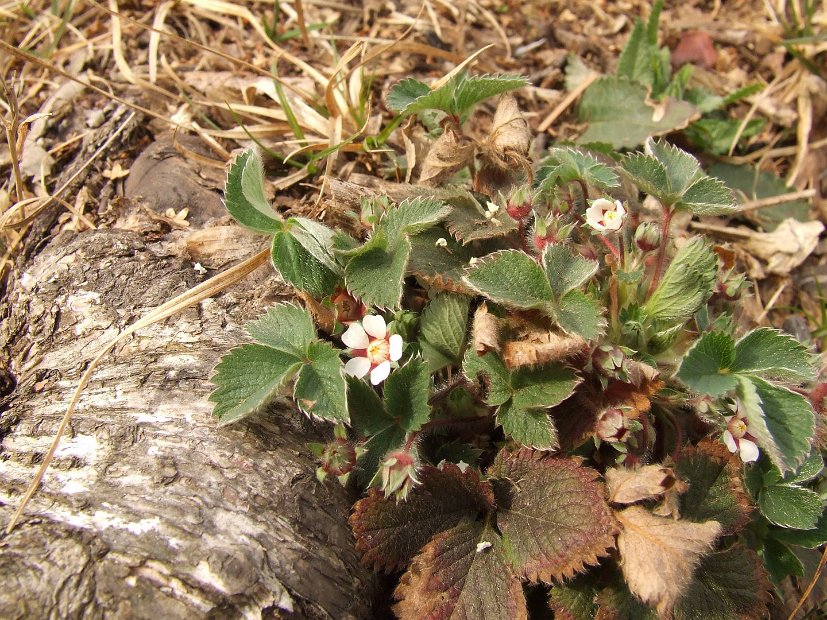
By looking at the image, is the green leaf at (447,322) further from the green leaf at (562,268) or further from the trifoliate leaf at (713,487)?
the trifoliate leaf at (713,487)

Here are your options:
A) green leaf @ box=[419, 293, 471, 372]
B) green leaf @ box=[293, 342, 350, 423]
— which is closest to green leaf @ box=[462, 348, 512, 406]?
green leaf @ box=[419, 293, 471, 372]

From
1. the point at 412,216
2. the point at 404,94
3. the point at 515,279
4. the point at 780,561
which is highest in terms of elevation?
the point at 404,94

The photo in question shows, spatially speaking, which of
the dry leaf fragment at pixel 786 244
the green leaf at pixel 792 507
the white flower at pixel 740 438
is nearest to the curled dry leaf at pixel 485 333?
the white flower at pixel 740 438

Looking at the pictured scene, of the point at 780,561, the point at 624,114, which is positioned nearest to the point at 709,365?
the point at 780,561

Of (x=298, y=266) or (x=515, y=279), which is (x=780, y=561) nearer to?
(x=515, y=279)

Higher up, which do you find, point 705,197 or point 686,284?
point 705,197

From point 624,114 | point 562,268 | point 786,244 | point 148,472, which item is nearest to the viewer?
point 148,472

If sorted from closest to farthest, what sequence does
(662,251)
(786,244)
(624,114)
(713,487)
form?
1. (713,487)
2. (662,251)
3. (786,244)
4. (624,114)
